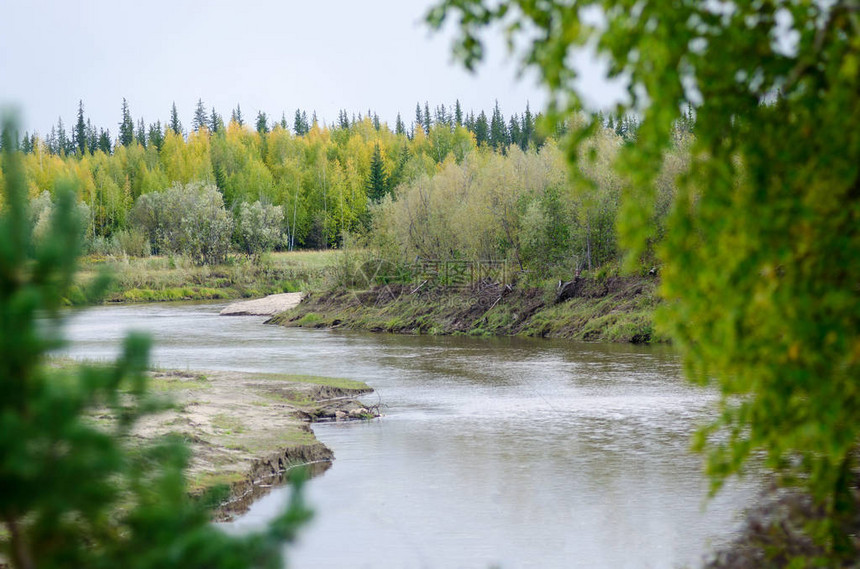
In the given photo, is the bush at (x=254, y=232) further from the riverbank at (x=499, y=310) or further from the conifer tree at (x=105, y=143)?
the conifer tree at (x=105, y=143)

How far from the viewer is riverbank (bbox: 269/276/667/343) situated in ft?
113

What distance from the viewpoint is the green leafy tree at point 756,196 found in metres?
3.65

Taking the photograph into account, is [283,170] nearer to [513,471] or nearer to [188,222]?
[188,222]

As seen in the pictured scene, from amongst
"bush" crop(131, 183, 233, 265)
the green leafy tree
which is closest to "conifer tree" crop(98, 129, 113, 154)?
"bush" crop(131, 183, 233, 265)

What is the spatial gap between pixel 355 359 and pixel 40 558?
25.9 m

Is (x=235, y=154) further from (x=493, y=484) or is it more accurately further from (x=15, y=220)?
(x=15, y=220)

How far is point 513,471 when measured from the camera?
46.2 feet

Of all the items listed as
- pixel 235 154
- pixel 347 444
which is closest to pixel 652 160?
pixel 347 444

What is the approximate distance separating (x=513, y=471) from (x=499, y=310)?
2523 cm

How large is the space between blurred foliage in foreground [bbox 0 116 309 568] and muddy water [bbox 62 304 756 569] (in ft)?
0.84

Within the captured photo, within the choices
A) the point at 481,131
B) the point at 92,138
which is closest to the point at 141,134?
the point at 92,138

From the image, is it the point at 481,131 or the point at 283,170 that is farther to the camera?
the point at 481,131

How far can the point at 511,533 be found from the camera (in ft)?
36.7

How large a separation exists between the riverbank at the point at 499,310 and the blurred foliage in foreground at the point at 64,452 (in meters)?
29.6
